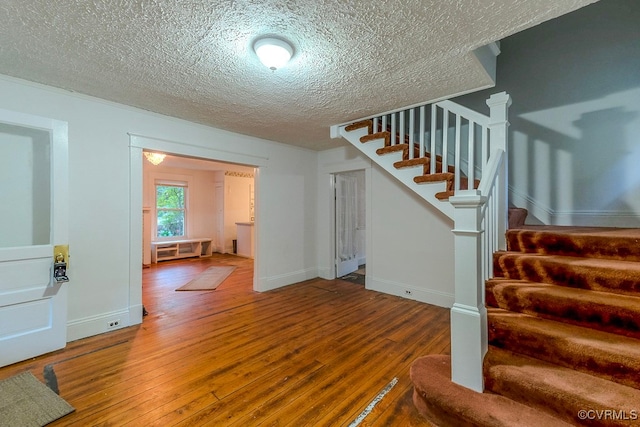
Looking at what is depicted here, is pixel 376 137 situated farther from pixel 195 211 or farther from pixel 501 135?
pixel 195 211

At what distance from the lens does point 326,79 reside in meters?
2.29

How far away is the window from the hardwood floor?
3970mm

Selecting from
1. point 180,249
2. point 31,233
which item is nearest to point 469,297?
point 31,233

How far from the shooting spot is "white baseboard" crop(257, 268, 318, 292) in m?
4.11

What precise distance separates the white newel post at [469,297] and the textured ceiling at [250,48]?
1094 mm

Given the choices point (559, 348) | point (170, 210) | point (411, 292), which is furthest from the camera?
point (170, 210)

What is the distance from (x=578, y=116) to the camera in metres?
2.87

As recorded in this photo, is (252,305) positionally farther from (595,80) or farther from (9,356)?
(595,80)

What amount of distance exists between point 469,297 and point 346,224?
11.8ft

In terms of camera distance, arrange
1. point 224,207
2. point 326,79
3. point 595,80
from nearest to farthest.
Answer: point 326,79 → point 595,80 → point 224,207

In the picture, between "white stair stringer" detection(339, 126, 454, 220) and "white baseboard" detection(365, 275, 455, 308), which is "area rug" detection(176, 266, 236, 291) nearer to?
"white baseboard" detection(365, 275, 455, 308)

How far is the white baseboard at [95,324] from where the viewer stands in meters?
2.52

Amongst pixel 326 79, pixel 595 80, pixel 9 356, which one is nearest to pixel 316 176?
pixel 326 79

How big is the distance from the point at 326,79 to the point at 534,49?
9.19ft
